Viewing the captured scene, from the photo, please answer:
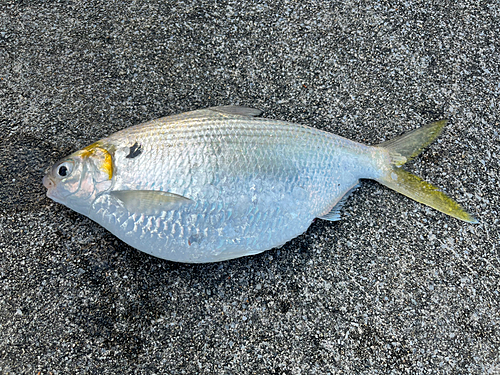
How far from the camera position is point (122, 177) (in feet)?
5.21

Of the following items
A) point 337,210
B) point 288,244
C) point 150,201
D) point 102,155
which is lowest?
point 288,244

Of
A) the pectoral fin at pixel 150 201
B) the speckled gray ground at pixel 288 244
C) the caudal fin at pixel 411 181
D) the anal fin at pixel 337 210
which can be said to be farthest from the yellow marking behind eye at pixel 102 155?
the caudal fin at pixel 411 181

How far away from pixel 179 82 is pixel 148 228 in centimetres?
95

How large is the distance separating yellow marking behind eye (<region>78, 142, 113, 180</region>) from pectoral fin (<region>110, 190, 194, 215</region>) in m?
0.12

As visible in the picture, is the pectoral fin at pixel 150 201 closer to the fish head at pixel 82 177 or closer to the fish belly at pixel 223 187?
the fish belly at pixel 223 187

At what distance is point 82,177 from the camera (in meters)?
1.62

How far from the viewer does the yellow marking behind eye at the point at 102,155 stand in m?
1.60

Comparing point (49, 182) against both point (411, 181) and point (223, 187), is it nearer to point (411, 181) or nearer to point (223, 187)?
point (223, 187)

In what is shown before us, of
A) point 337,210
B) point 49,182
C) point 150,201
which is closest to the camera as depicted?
point 150,201

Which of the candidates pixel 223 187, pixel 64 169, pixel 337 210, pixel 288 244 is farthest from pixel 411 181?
pixel 64 169

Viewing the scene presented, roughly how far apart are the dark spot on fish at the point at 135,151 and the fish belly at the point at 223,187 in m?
0.03

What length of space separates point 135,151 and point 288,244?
36.8 inches

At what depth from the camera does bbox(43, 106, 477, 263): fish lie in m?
1.56

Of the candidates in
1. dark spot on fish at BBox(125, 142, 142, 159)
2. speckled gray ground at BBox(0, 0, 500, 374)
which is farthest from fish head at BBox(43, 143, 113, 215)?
speckled gray ground at BBox(0, 0, 500, 374)
